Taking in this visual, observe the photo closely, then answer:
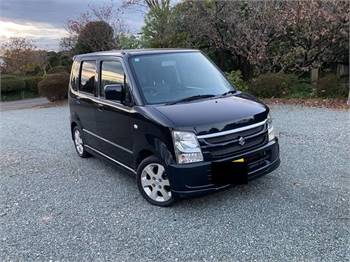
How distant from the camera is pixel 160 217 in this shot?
346cm

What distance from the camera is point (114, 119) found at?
4.25 m

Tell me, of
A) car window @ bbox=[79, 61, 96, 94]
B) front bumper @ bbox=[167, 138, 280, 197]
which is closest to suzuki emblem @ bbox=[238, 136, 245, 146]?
front bumper @ bbox=[167, 138, 280, 197]

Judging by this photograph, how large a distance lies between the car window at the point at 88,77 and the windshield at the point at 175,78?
3.14 feet

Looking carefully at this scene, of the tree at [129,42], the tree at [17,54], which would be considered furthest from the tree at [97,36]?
the tree at [17,54]

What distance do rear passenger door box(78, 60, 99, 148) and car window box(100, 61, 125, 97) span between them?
234 millimetres

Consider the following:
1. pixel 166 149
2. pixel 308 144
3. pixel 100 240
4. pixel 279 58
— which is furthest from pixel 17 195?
pixel 279 58

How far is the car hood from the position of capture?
3.34 meters

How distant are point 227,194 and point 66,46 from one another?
1844 centimetres

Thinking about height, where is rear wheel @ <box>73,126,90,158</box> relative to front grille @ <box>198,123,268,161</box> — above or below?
below

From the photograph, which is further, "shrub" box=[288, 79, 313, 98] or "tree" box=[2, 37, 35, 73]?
"tree" box=[2, 37, 35, 73]

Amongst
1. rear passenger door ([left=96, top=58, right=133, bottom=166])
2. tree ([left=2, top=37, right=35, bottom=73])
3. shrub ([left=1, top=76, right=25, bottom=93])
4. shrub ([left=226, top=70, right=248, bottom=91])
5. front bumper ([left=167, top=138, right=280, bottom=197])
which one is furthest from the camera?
tree ([left=2, top=37, right=35, bottom=73])

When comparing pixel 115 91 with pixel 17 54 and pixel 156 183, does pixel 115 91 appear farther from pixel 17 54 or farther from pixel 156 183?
pixel 17 54

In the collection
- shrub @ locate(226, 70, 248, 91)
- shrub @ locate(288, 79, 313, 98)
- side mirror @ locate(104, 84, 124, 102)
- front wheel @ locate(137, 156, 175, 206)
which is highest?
side mirror @ locate(104, 84, 124, 102)

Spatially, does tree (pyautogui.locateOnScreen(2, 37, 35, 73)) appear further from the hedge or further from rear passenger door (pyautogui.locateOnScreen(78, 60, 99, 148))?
rear passenger door (pyautogui.locateOnScreen(78, 60, 99, 148))
